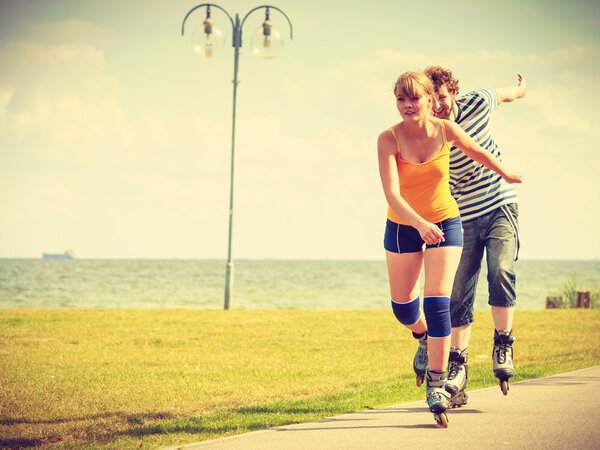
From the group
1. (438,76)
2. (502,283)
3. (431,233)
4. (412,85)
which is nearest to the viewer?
(431,233)

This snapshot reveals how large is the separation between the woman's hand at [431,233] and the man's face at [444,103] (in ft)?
3.70

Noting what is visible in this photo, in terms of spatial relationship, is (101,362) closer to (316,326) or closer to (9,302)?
(316,326)

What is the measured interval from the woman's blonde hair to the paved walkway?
7.27 feet

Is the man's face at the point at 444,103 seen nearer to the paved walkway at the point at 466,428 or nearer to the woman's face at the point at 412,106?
the woman's face at the point at 412,106

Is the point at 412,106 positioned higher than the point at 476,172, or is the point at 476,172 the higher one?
the point at 412,106

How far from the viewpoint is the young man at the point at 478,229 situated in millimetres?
5090

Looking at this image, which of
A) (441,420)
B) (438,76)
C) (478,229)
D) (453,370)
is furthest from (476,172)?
(441,420)

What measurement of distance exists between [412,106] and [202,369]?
15.1 feet

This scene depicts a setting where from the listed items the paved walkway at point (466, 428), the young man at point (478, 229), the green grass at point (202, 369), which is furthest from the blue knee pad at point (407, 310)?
the green grass at point (202, 369)

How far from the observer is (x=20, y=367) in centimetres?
783

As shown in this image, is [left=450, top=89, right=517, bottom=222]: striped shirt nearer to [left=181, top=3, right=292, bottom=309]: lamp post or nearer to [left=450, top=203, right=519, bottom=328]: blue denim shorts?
[left=450, top=203, right=519, bottom=328]: blue denim shorts

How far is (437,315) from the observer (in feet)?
14.7

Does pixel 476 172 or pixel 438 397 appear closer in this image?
pixel 438 397

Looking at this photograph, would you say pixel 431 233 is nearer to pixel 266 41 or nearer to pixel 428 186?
pixel 428 186
